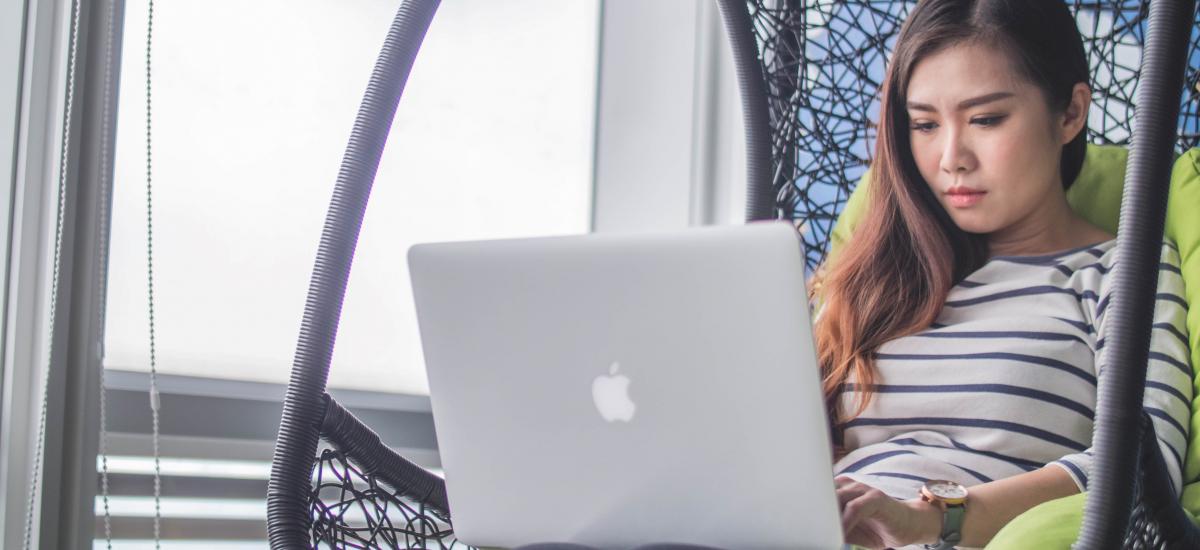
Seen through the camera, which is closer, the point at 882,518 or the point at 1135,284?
the point at 1135,284

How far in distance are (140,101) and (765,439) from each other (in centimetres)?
125

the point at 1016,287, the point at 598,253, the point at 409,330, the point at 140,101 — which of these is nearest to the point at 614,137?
the point at 409,330

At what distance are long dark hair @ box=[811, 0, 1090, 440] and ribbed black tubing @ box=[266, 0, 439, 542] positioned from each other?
61 centimetres

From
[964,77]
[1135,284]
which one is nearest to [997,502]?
[1135,284]

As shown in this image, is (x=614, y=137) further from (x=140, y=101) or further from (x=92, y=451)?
(x=92, y=451)

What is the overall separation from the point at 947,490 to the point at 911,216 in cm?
46

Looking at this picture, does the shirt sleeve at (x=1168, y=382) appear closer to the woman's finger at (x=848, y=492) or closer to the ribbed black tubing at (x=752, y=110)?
the woman's finger at (x=848, y=492)

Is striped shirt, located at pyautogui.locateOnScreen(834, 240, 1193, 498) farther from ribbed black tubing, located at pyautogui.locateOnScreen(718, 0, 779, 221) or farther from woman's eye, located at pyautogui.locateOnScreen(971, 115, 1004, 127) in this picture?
ribbed black tubing, located at pyautogui.locateOnScreen(718, 0, 779, 221)

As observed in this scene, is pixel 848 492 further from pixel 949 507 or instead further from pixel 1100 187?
pixel 1100 187

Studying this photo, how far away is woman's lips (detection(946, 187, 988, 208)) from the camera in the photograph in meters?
1.36

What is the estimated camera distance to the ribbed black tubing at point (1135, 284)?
81 centimetres

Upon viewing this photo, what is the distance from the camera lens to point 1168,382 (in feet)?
3.67

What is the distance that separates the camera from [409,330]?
2045 millimetres

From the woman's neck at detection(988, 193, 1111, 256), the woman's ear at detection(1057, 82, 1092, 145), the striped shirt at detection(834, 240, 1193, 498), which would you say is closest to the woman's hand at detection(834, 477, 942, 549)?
the striped shirt at detection(834, 240, 1193, 498)
